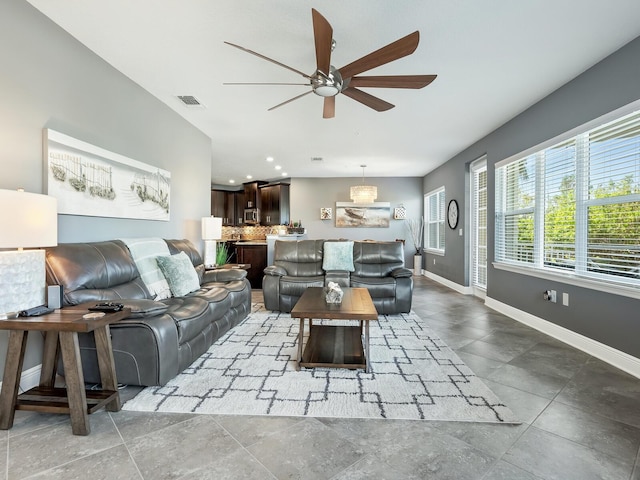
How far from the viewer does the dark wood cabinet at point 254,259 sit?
6148 mm

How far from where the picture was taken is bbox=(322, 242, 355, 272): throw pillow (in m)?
4.58

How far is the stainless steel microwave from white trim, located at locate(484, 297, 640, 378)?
6.51 m

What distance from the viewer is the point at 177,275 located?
3.06 metres

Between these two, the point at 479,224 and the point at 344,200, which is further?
the point at 344,200

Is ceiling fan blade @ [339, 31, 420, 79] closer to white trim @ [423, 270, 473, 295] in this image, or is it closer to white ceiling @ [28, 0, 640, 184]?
white ceiling @ [28, 0, 640, 184]

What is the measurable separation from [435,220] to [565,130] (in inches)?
181

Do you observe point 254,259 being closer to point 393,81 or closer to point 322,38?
point 393,81

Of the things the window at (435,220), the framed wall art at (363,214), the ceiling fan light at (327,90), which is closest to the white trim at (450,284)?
the window at (435,220)

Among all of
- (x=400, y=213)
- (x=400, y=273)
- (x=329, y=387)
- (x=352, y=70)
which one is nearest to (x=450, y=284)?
(x=400, y=213)

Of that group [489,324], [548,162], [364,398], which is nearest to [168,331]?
[364,398]

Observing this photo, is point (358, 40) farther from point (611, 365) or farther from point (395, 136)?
point (611, 365)

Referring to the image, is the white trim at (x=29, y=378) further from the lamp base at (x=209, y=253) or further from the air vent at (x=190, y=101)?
the air vent at (x=190, y=101)

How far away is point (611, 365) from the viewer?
2.62 m

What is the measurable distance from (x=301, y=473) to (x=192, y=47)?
3110mm
